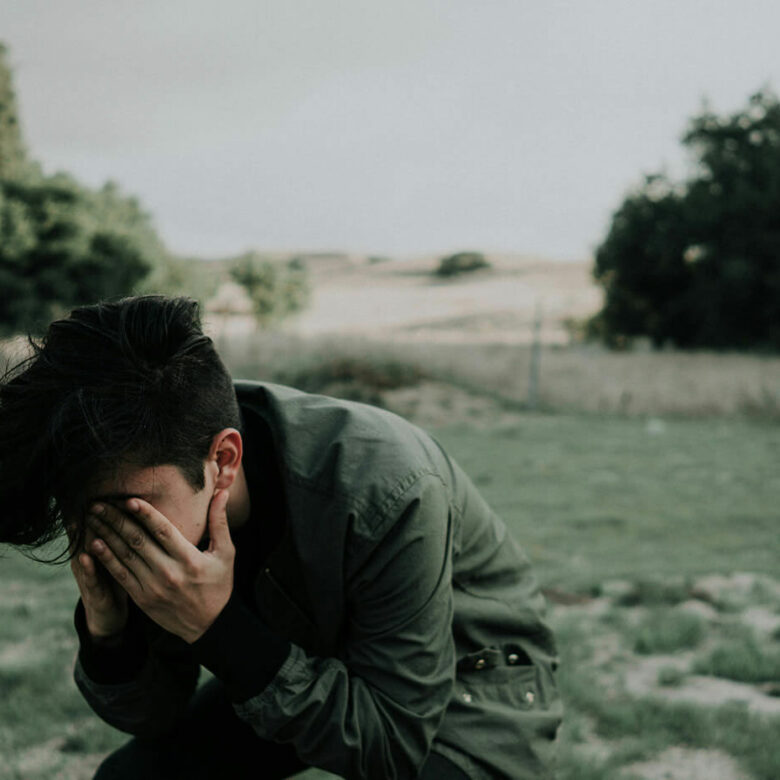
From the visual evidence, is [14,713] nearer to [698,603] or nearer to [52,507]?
[52,507]

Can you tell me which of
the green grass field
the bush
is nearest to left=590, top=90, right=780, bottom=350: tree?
the green grass field

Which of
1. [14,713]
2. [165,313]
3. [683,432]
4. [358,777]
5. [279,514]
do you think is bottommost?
[683,432]

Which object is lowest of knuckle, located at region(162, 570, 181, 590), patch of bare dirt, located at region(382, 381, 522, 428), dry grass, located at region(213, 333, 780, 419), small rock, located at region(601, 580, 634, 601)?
patch of bare dirt, located at region(382, 381, 522, 428)

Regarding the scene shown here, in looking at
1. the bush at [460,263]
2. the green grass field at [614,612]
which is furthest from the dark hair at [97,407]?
the bush at [460,263]

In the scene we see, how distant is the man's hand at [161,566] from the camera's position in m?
1.44

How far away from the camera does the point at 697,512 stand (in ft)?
20.9

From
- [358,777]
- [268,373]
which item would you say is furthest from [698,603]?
[268,373]

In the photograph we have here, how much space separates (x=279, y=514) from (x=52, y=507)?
1.49 feet

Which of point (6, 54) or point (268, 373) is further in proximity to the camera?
point (6, 54)

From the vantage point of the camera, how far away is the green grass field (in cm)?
276

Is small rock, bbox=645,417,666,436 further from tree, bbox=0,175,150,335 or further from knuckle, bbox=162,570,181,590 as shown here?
tree, bbox=0,175,150,335

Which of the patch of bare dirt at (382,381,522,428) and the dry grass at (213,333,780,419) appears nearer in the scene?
the patch of bare dirt at (382,381,522,428)

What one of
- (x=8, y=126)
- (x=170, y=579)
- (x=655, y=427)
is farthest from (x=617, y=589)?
(x=8, y=126)

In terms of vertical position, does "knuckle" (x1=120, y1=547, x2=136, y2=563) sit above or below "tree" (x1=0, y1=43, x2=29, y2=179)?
below
